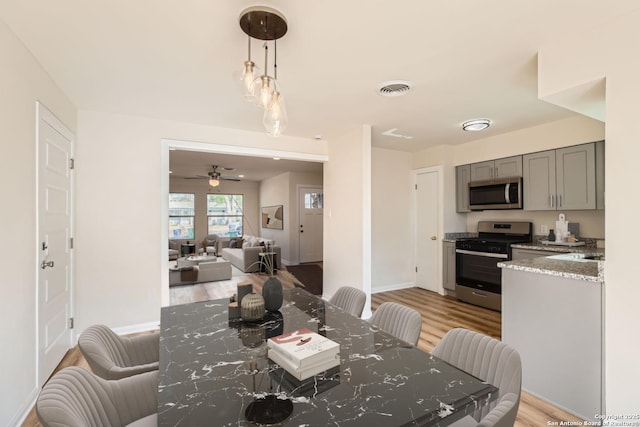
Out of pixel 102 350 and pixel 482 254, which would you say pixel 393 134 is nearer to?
pixel 482 254

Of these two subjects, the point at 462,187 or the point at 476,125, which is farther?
the point at 462,187

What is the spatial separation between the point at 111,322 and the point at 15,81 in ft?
8.29

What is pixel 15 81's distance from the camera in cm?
188

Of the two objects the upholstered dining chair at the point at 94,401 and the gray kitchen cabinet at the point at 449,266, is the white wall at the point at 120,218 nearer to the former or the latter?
the upholstered dining chair at the point at 94,401

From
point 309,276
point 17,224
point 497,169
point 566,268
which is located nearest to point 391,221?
point 497,169

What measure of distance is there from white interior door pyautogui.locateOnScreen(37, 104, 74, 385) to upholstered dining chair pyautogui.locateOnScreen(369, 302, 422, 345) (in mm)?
2483

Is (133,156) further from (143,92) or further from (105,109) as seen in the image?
(143,92)

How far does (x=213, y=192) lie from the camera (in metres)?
9.82

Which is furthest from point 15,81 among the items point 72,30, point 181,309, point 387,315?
point 387,315

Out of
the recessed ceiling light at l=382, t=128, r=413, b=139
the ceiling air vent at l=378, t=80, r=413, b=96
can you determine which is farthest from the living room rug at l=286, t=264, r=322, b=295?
the ceiling air vent at l=378, t=80, r=413, b=96

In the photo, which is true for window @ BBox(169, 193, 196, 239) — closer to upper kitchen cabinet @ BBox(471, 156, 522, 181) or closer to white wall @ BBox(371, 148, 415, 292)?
white wall @ BBox(371, 148, 415, 292)

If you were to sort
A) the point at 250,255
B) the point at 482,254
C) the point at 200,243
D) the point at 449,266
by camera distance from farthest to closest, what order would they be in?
the point at 200,243
the point at 250,255
the point at 449,266
the point at 482,254

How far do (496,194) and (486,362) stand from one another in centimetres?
364

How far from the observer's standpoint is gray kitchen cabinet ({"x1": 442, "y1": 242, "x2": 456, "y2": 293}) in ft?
15.1
